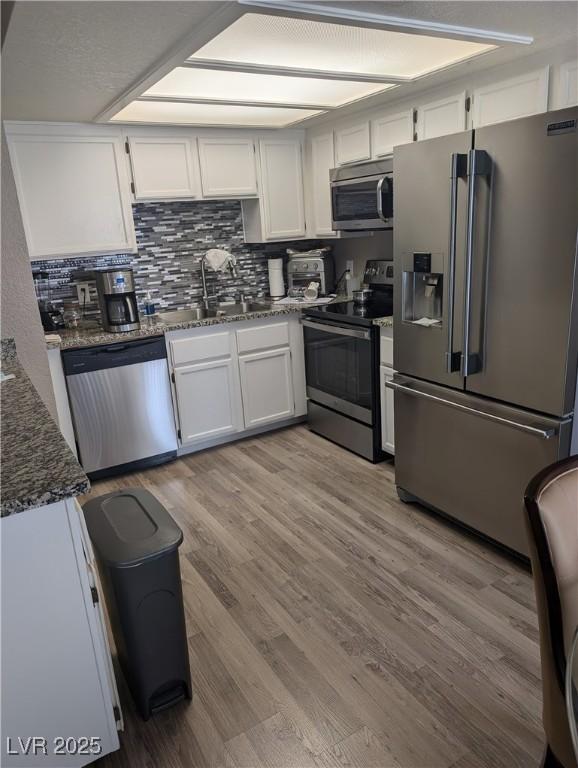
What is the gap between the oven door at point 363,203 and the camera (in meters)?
3.07

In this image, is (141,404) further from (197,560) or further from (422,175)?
(422,175)

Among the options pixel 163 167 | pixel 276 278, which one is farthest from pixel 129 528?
pixel 276 278

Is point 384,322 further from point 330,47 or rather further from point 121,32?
point 121,32

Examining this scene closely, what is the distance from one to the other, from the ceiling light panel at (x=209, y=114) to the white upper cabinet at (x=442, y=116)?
75 centimetres

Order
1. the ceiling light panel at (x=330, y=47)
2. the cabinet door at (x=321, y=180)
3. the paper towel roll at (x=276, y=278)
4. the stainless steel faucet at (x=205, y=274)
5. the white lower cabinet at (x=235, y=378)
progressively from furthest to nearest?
the paper towel roll at (x=276, y=278) → the stainless steel faucet at (x=205, y=274) → the cabinet door at (x=321, y=180) → the white lower cabinet at (x=235, y=378) → the ceiling light panel at (x=330, y=47)

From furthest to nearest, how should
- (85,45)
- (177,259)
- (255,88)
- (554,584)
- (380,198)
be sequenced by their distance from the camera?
(177,259) → (380,198) → (255,88) → (85,45) → (554,584)

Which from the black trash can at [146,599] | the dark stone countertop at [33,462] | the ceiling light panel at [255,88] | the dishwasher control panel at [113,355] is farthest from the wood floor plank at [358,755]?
the ceiling light panel at [255,88]

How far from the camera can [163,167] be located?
3.53 metres

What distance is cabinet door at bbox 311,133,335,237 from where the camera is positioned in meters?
3.78

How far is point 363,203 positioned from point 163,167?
4.41 ft

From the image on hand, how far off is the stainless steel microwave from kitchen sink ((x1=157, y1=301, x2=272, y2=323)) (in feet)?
2.99

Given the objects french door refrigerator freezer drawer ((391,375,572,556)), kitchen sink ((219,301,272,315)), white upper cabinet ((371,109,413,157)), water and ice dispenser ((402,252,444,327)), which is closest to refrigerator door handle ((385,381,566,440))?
french door refrigerator freezer drawer ((391,375,572,556))

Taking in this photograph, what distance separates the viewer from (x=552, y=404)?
207 cm

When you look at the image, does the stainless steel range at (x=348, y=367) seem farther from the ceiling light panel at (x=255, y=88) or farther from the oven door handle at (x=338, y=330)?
the ceiling light panel at (x=255, y=88)
